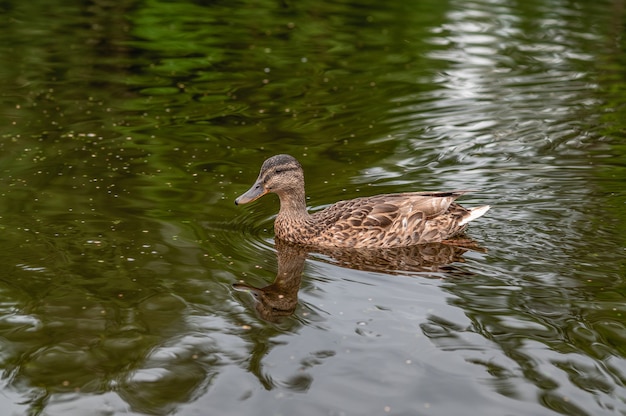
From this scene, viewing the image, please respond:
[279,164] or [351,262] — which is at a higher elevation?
[279,164]

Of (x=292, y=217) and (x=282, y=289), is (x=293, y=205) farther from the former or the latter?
(x=282, y=289)

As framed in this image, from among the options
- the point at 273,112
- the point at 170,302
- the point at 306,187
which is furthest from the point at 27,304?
the point at 273,112

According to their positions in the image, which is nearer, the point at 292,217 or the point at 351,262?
the point at 351,262

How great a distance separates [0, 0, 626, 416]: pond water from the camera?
712 cm

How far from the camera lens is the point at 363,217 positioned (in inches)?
384

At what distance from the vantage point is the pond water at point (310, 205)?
712 centimetres

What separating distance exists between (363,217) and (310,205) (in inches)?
53.5

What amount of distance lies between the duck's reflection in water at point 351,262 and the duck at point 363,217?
0.27 feet

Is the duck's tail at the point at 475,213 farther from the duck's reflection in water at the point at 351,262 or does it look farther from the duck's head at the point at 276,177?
the duck's head at the point at 276,177

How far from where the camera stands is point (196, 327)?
7.92 meters

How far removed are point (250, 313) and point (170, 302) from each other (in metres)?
0.71

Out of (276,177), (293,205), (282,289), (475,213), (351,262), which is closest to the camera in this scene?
(282,289)

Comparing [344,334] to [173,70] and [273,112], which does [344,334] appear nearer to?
[273,112]

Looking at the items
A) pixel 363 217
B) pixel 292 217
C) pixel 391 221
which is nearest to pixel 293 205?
pixel 292 217
